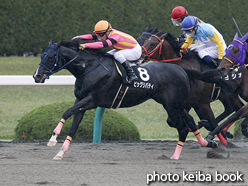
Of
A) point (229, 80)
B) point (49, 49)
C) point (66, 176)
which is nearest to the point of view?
point (66, 176)

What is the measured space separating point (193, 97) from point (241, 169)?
1.68 m

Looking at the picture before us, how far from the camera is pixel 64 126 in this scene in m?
6.86

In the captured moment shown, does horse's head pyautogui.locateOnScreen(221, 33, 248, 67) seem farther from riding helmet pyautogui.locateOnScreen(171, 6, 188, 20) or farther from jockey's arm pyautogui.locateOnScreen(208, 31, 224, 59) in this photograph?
riding helmet pyautogui.locateOnScreen(171, 6, 188, 20)

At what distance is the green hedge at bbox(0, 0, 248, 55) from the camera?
36.6 feet

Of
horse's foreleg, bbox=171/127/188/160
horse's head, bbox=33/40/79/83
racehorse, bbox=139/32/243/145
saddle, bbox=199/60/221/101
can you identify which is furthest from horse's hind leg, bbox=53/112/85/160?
saddle, bbox=199/60/221/101

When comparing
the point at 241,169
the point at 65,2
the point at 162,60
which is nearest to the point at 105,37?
the point at 162,60

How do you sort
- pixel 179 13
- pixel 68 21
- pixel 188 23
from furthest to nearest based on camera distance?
pixel 68 21
pixel 179 13
pixel 188 23

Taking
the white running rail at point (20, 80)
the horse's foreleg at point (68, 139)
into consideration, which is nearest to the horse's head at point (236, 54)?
the horse's foreleg at point (68, 139)

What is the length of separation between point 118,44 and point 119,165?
143cm

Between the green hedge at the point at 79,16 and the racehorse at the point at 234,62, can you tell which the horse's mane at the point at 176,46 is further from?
the green hedge at the point at 79,16

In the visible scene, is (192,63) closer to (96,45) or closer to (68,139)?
(96,45)

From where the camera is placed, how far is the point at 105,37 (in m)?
5.81

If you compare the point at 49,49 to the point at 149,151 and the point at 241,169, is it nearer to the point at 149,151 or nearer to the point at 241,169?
the point at 149,151

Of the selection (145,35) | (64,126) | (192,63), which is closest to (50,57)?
(64,126)
